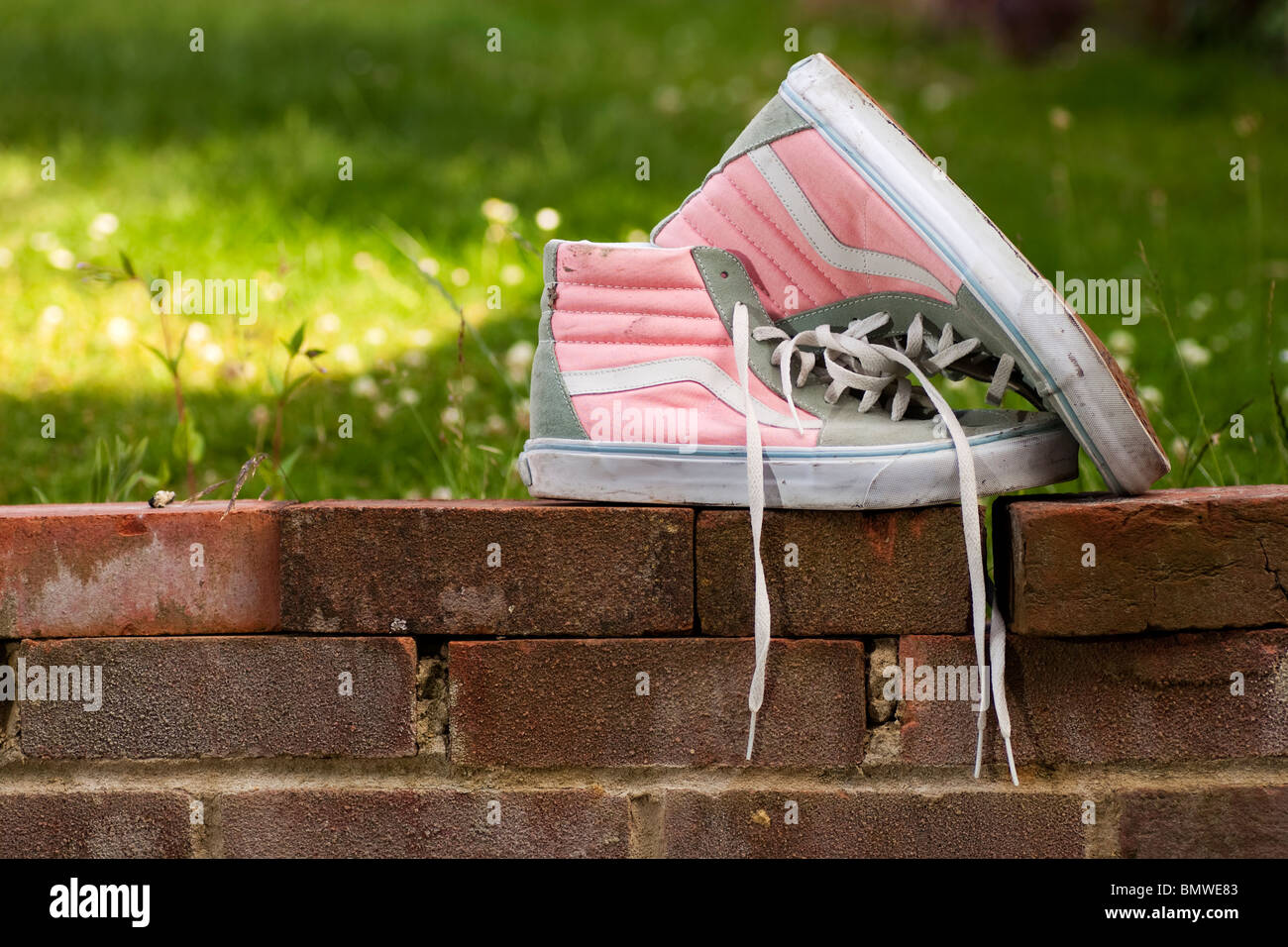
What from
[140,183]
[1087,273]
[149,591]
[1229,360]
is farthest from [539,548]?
[140,183]

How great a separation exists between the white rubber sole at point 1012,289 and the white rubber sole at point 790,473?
0.08m

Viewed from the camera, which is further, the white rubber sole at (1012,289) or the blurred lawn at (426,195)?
the blurred lawn at (426,195)

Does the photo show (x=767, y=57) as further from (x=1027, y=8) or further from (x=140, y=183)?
(x=140, y=183)

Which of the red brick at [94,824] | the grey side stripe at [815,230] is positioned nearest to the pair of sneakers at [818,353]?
the grey side stripe at [815,230]

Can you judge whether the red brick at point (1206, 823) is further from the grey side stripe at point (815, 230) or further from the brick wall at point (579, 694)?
the grey side stripe at point (815, 230)

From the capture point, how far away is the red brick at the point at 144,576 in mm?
1510

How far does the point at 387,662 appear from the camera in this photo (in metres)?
1.51

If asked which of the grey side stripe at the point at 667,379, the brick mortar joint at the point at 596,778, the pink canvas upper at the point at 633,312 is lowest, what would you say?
the brick mortar joint at the point at 596,778

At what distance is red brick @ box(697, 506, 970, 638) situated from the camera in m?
1.47

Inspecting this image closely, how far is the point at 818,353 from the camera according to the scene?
1627 mm

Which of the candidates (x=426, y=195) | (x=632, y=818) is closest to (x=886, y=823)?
(x=632, y=818)

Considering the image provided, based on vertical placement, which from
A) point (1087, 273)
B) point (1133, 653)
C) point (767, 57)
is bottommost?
point (1133, 653)

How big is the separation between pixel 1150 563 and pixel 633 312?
633 mm

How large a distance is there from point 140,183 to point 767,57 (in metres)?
4.32
